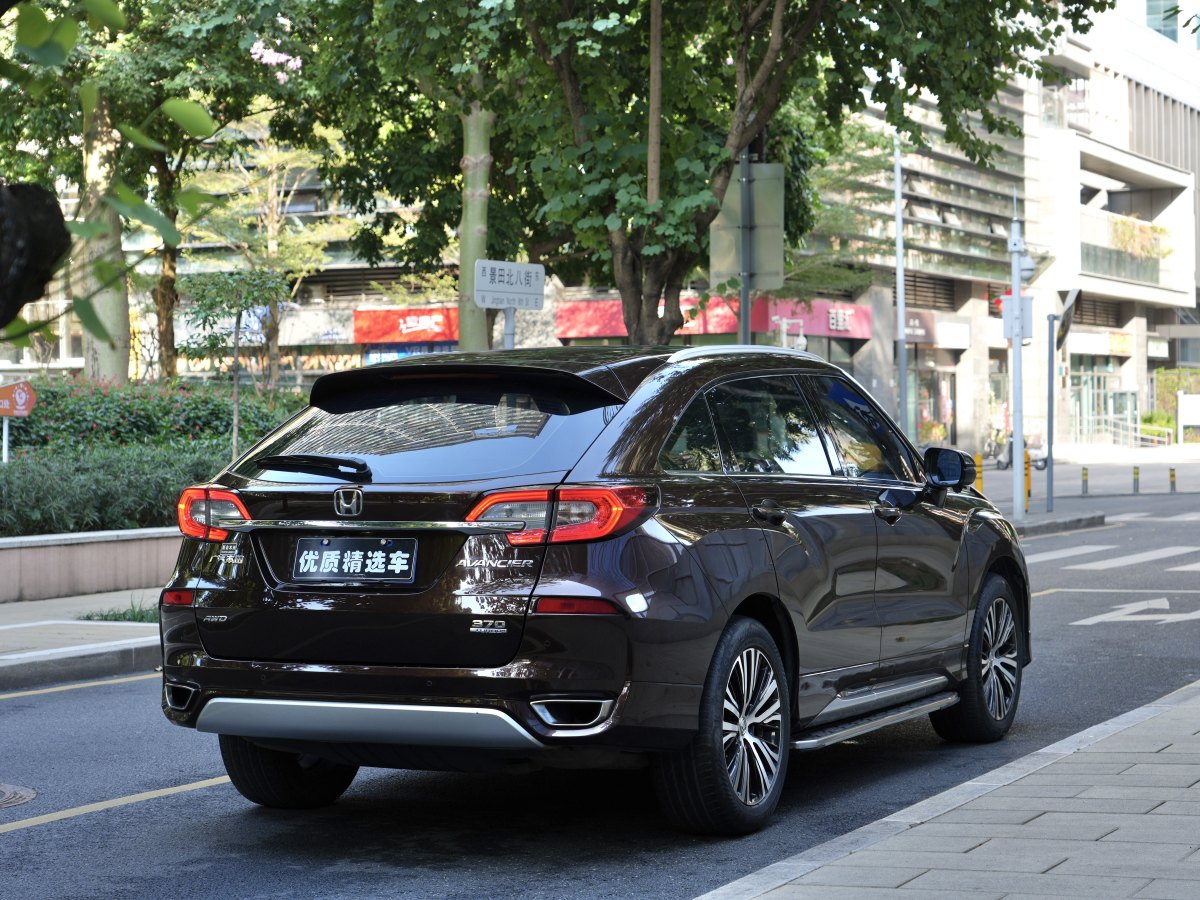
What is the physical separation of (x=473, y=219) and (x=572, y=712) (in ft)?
52.0

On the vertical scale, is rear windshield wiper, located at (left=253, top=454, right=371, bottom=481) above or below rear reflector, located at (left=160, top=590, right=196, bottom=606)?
above

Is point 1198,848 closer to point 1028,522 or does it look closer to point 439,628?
point 439,628

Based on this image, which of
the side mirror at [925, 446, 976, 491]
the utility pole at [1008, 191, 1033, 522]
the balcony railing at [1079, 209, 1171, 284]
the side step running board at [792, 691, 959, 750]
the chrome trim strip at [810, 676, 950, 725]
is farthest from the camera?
the balcony railing at [1079, 209, 1171, 284]

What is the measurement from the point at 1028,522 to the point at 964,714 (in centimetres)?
1727

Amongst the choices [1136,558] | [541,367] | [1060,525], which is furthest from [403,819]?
[1060,525]

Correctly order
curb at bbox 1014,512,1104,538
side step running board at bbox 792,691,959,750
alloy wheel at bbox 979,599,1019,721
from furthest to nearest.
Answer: curb at bbox 1014,512,1104,538
alloy wheel at bbox 979,599,1019,721
side step running board at bbox 792,691,959,750

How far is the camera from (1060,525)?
2486 centimetres

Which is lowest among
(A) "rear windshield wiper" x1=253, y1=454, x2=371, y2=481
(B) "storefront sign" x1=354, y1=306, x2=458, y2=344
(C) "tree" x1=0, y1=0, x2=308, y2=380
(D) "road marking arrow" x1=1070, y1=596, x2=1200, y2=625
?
(D) "road marking arrow" x1=1070, y1=596, x2=1200, y2=625

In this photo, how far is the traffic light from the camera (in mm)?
2662

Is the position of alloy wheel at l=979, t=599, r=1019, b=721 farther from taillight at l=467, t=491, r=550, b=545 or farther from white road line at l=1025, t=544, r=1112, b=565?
white road line at l=1025, t=544, r=1112, b=565

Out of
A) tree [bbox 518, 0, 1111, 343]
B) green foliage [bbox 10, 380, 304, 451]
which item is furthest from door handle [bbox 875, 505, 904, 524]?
green foliage [bbox 10, 380, 304, 451]

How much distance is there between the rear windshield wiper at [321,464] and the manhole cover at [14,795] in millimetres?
1882

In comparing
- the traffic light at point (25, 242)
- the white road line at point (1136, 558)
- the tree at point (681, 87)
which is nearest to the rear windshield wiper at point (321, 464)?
the traffic light at point (25, 242)

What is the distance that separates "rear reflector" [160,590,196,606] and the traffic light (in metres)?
3.34
